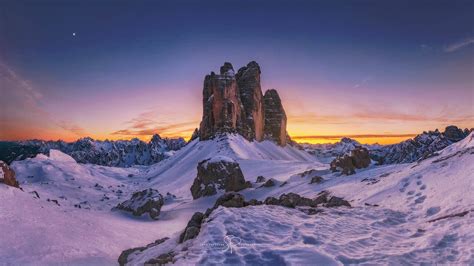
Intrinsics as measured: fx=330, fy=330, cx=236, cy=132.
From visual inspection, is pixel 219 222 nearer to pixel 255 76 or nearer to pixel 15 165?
pixel 15 165

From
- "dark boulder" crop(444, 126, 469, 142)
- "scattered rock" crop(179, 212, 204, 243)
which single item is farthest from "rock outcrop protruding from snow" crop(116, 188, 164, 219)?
"dark boulder" crop(444, 126, 469, 142)

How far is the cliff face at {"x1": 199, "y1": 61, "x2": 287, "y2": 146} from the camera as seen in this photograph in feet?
483

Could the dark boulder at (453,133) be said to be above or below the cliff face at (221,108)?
below

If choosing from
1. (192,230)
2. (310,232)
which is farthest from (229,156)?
(310,232)

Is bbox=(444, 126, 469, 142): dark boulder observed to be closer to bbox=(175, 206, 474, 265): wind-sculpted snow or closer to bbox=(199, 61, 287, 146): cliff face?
bbox=(199, 61, 287, 146): cliff face

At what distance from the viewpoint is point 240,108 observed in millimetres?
158875

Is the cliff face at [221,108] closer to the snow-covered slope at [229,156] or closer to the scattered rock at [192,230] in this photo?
the snow-covered slope at [229,156]

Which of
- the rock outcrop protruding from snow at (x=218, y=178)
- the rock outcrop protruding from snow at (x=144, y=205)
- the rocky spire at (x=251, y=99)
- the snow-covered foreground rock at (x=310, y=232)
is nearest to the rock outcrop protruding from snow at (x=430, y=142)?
the rocky spire at (x=251, y=99)

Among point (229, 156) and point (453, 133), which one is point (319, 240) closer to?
point (229, 156)

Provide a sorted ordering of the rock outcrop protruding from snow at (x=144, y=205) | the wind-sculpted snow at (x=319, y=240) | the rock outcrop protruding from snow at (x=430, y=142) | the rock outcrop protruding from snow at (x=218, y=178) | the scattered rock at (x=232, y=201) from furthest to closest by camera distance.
Result: the rock outcrop protruding from snow at (x=430, y=142)
the rock outcrop protruding from snow at (x=218, y=178)
the rock outcrop protruding from snow at (x=144, y=205)
the scattered rock at (x=232, y=201)
the wind-sculpted snow at (x=319, y=240)

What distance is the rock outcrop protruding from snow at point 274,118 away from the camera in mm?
186375

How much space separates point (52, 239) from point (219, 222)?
382 inches

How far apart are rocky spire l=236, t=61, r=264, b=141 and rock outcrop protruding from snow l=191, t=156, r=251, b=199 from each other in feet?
316

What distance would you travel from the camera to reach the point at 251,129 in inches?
6348
